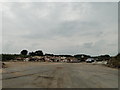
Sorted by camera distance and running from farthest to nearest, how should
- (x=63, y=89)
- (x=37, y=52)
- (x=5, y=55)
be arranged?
(x=37, y=52) → (x=5, y=55) → (x=63, y=89)

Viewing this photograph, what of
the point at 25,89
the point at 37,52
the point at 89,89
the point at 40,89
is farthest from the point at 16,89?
the point at 37,52

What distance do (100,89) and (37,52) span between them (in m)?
153

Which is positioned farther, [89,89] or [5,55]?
[5,55]

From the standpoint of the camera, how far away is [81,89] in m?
11.3

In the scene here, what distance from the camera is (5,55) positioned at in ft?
387

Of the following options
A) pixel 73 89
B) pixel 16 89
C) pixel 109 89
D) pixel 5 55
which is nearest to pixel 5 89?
pixel 16 89

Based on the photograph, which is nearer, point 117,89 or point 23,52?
point 117,89

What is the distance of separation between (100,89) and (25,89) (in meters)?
3.84

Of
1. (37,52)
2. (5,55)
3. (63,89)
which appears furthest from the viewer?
(37,52)

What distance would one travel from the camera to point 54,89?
11.2 m

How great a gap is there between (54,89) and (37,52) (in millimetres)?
152752

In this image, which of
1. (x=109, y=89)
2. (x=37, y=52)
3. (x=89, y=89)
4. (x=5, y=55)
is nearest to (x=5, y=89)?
(x=89, y=89)

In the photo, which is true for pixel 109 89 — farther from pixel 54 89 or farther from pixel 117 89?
pixel 54 89

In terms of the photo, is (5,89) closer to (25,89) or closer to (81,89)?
(25,89)
